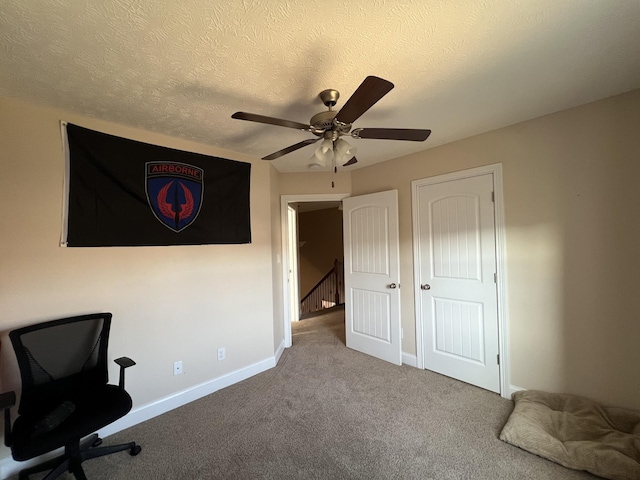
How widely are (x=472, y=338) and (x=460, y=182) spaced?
1500 mm

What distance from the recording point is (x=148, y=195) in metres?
2.19

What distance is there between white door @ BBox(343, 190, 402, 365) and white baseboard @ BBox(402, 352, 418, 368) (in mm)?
66

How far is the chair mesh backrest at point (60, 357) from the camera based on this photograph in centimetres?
157

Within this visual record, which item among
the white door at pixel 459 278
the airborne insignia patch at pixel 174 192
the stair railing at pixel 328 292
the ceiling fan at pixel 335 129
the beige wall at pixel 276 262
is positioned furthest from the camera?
the stair railing at pixel 328 292

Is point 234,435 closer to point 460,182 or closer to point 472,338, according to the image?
point 472,338

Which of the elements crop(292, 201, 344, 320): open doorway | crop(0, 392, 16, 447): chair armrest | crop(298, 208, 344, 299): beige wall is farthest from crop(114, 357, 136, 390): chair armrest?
crop(298, 208, 344, 299): beige wall

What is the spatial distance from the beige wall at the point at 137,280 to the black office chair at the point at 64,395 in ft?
0.60

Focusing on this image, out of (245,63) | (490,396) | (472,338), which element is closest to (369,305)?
(472,338)

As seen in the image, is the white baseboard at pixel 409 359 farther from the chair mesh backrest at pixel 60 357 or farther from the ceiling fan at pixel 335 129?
the chair mesh backrest at pixel 60 357

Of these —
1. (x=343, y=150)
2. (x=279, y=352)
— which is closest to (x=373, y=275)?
(x=279, y=352)

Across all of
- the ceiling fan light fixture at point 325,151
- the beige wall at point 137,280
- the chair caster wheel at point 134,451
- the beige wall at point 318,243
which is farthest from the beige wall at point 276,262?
the beige wall at point 318,243

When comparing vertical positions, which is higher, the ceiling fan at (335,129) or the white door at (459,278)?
the ceiling fan at (335,129)

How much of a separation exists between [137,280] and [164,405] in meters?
1.07

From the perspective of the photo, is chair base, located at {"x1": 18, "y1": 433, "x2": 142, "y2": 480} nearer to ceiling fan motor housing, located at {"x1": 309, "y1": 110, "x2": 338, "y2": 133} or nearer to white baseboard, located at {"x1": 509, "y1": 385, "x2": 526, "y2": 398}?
ceiling fan motor housing, located at {"x1": 309, "y1": 110, "x2": 338, "y2": 133}
